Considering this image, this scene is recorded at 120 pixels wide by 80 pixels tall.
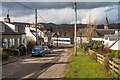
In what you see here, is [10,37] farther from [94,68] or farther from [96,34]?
[96,34]

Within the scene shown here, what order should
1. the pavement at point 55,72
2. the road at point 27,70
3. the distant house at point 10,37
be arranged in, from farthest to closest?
the distant house at point 10,37 < the road at point 27,70 < the pavement at point 55,72

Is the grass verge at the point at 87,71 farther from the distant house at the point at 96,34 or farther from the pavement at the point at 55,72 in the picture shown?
the distant house at the point at 96,34

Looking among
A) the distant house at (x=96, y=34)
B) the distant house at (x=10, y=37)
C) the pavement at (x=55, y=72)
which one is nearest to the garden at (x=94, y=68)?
the pavement at (x=55, y=72)

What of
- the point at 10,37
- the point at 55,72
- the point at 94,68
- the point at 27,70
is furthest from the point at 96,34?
the point at 55,72

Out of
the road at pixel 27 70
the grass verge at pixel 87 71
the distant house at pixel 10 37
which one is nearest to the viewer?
the grass verge at pixel 87 71

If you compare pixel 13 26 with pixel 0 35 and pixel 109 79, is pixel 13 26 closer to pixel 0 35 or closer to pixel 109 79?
pixel 0 35

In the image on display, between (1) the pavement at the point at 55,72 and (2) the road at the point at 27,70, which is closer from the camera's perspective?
(1) the pavement at the point at 55,72

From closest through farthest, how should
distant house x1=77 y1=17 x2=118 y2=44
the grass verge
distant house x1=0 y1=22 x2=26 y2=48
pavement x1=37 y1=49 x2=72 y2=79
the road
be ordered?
the grass verge, pavement x1=37 y1=49 x2=72 y2=79, the road, distant house x1=0 y1=22 x2=26 y2=48, distant house x1=77 y1=17 x2=118 y2=44

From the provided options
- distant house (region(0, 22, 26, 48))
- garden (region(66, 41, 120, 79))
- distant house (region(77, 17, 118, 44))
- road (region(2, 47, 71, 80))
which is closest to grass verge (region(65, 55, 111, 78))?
garden (region(66, 41, 120, 79))

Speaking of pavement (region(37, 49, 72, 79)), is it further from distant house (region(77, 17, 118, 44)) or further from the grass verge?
distant house (region(77, 17, 118, 44))

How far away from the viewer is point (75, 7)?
23.9m

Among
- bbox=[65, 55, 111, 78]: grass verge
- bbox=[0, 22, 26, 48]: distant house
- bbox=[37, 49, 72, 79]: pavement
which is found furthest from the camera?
bbox=[0, 22, 26, 48]: distant house

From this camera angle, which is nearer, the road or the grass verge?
the grass verge

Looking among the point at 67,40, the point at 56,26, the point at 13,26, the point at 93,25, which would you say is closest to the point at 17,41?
the point at 13,26
